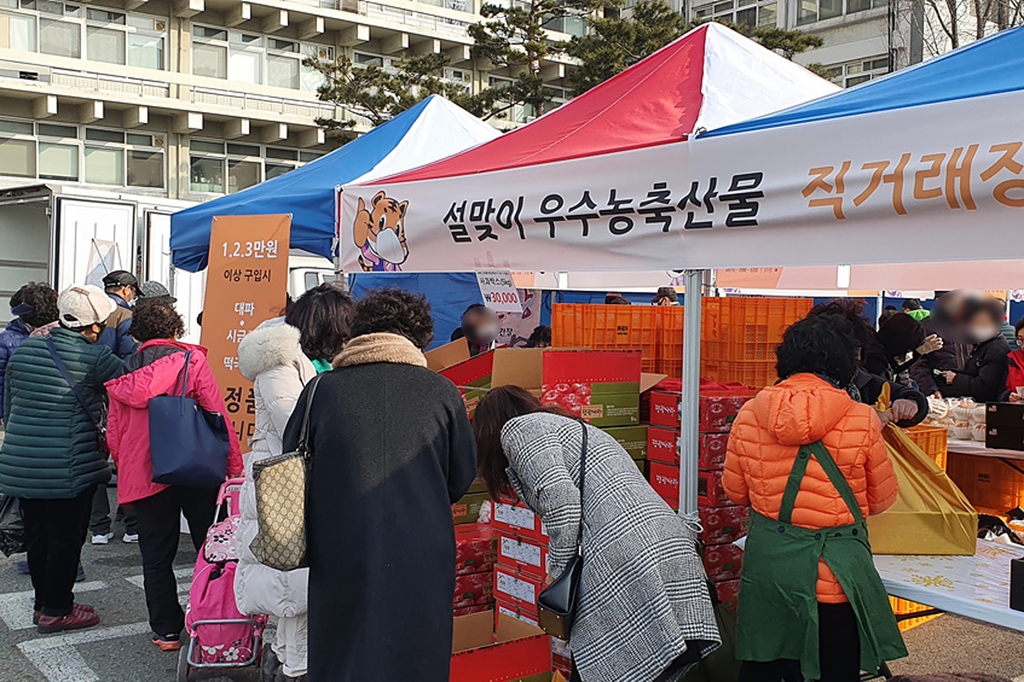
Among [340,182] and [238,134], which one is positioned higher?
[238,134]

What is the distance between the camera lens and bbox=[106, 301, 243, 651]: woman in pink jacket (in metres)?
4.64

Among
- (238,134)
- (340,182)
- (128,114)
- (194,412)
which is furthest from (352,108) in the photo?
(194,412)

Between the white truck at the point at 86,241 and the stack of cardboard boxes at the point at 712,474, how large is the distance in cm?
730

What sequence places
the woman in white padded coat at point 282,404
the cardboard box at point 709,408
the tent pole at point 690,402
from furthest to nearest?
1. the cardboard box at point 709,408
2. the tent pole at point 690,402
3. the woman in white padded coat at point 282,404

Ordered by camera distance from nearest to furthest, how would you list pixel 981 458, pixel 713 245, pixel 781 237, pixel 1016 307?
pixel 781 237 < pixel 713 245 < pixel 981 458 < pixel 1016 307

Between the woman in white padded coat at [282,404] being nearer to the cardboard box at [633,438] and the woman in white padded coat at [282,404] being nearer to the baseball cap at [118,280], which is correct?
the cardboard box at [633,438]

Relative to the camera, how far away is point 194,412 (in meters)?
4.70

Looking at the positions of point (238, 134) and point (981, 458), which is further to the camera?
point (238, 134)

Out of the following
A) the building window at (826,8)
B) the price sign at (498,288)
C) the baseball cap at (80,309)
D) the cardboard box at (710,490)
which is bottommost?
the cardboard box at (710,490)

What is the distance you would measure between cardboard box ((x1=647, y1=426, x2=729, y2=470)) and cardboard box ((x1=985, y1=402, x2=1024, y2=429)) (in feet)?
6.52

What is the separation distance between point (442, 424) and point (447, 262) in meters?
1.58

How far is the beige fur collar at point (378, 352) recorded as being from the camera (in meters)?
2.90

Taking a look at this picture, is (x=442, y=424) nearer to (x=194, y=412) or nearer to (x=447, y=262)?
(x=447, y=262)

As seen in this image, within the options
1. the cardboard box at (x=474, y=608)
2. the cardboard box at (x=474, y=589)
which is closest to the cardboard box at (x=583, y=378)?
the cardboard box at (x=474, y=589)
